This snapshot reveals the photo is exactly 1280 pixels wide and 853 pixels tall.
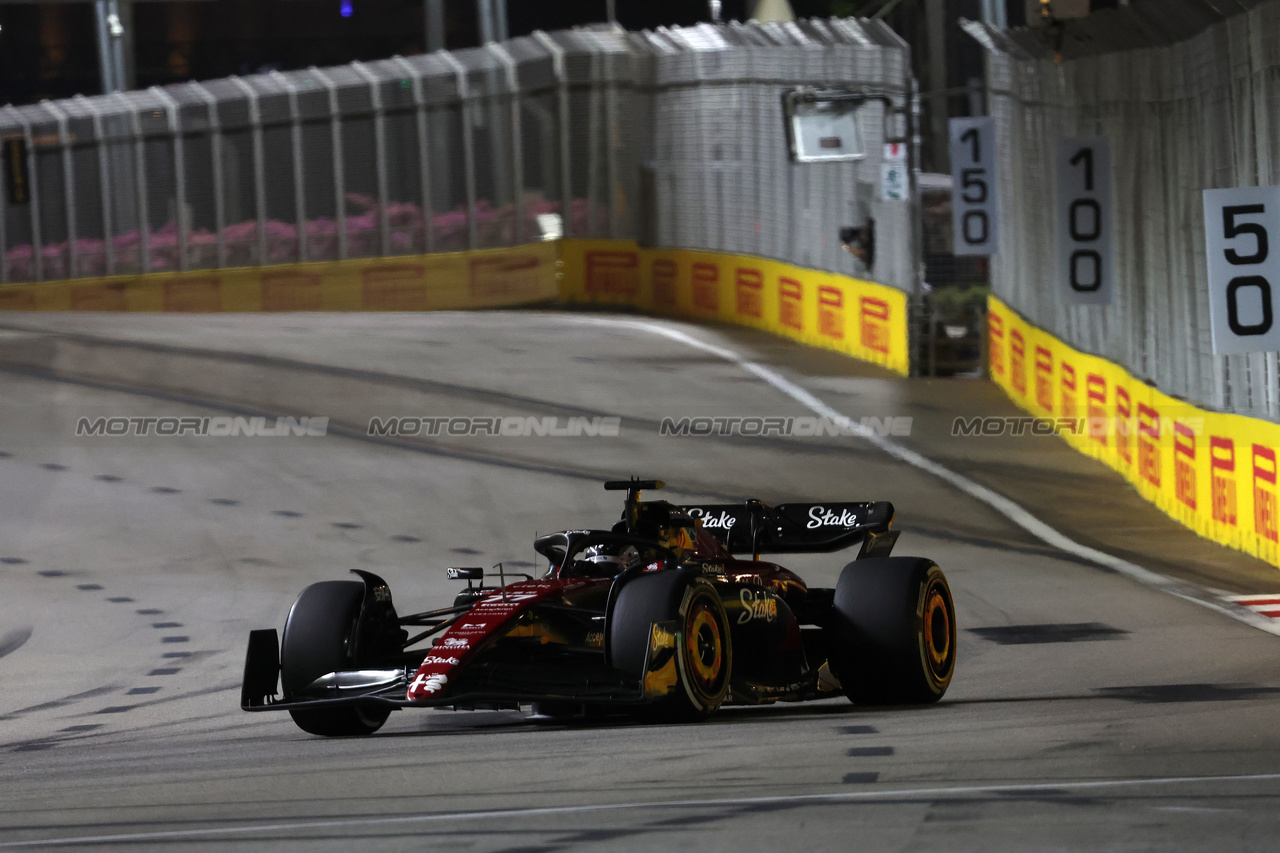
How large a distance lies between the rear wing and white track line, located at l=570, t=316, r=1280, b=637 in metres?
3.09

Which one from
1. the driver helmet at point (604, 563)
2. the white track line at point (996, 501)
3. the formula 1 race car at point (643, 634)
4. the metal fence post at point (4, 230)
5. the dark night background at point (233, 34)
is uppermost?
the dark night background at point (233, 34)

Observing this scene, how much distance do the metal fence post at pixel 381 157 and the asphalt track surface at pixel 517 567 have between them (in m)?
5.69

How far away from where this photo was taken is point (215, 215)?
119 ft

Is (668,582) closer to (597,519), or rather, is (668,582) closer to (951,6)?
(597,519)

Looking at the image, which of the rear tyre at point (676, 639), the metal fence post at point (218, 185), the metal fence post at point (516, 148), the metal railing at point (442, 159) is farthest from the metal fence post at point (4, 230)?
the rear tyre at point (676, 639)

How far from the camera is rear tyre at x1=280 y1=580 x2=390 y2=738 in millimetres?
7844

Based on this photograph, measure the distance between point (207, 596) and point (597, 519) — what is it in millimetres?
3754

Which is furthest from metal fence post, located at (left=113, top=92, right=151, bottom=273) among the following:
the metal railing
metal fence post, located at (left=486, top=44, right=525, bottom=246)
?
metal fence post, located at (left=486, top=44, right=525, bottom=246)

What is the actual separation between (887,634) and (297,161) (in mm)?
Answer: 28996

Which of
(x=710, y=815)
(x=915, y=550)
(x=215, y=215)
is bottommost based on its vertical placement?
(x=915, y=550)

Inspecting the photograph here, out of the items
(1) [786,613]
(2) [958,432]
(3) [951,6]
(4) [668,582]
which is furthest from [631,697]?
(3) [951,6]

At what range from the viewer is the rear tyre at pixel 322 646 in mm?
7844

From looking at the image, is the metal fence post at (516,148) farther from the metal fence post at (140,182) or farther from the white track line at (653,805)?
the white track line at (653,805)

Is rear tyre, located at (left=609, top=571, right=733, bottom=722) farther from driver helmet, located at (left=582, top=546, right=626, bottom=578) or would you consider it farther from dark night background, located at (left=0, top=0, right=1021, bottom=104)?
dark night background, located at (left=0, top=0, right=1021, bottom=104)
